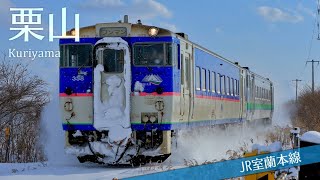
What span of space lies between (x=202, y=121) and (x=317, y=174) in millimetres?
9662

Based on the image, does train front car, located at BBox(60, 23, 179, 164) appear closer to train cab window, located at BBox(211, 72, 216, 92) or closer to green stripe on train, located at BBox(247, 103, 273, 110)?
train cab window, located at BBox(211, 72, 216, 92)

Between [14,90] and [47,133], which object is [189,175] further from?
[14,90]

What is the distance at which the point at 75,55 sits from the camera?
12.9 meters

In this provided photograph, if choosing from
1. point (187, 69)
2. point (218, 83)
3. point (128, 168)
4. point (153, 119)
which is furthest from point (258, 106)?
point (128, 168)

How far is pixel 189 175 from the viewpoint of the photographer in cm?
916

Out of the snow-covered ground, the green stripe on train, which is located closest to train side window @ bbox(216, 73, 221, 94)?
the snow-covered ground

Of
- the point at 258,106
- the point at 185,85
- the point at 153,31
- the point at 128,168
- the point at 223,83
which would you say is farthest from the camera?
the point at 258,106

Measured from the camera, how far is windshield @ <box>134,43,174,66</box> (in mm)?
12695

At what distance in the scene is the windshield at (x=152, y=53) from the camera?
12695 millimetres

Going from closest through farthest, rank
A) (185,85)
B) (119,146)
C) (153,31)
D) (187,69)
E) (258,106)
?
(119,146), (153,31), (185,85), (187,69), (258,106)

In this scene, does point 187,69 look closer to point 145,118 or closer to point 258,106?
point 145,118

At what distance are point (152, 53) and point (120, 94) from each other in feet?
3.84

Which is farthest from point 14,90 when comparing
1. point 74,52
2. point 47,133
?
point 74,52

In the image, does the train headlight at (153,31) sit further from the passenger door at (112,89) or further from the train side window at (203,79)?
the train side window at (203,79)
